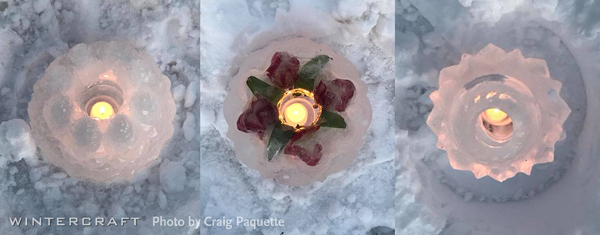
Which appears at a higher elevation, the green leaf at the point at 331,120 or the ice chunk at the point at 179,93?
the ice chunk at the point at 179,93

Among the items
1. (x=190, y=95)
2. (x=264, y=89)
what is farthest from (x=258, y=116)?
(x=190, y=95)

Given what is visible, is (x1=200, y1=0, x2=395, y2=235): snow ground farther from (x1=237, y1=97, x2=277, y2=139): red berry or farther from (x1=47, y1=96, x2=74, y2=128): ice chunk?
(x1=47, y1=96, x2=74, y2=128): ice chunk

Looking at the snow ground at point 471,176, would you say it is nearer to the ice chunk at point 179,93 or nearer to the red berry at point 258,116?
the red berry at point 258,116

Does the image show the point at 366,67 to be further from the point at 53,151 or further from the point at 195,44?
the point at 53,151

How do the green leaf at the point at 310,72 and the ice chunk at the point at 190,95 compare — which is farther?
the ice chunk at the point at 190,95

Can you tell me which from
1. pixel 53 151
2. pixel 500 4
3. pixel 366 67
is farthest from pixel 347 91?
pixel 53 151

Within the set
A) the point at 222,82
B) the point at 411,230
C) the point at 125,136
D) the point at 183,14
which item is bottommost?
the point at 411,230

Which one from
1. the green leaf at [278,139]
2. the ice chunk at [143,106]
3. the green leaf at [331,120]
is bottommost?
the green leaf at [278,139]

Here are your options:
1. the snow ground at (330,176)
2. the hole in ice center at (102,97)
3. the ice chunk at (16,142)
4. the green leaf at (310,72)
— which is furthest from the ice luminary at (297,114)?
the ice chunk at (16,142)
